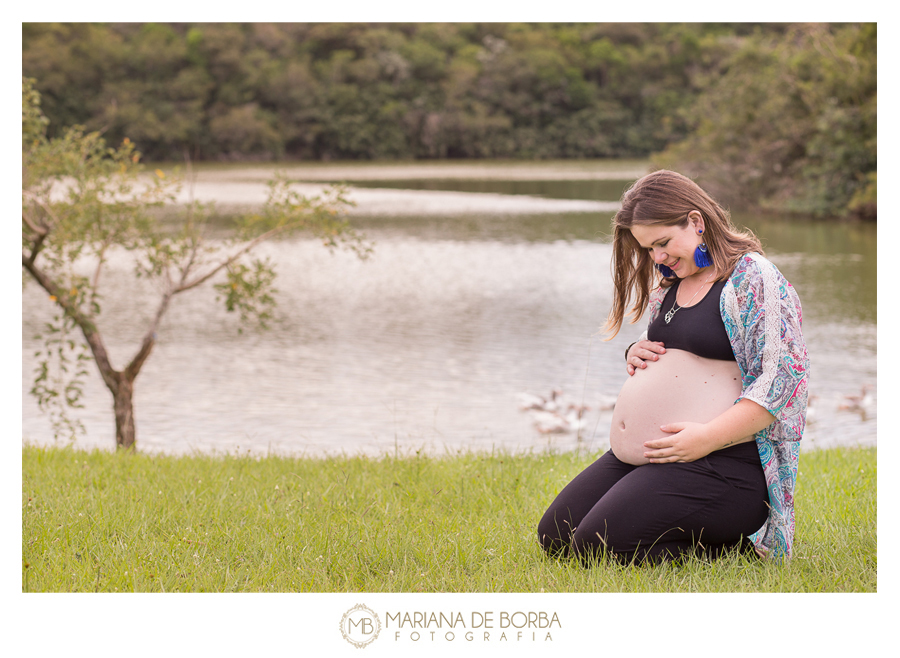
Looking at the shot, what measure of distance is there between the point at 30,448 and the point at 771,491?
4.47 metres

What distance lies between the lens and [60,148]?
6457 millimetres

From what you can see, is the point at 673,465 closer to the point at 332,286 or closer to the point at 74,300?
the point at 74,300

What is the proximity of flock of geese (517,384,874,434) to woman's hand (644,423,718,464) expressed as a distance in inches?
203

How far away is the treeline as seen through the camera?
105 ft

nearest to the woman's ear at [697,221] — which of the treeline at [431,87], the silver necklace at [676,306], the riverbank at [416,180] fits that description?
the silver necklace at [676,306]

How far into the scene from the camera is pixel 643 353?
3.04 metres

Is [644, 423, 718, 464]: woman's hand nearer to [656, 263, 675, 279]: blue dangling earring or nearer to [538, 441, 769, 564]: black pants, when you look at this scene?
[538, 441, 769, 564]: black pants

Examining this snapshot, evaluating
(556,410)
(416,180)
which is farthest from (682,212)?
(416,180)

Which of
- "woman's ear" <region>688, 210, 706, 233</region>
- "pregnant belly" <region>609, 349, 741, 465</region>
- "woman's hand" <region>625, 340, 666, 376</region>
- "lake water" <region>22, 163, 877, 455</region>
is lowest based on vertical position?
"lake water" <region>22, 163, 877, 455</region>

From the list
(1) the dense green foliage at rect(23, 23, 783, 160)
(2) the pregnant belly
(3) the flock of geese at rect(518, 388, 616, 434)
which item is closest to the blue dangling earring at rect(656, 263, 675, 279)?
(2) the pregnant belly

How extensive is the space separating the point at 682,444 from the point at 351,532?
1371mm

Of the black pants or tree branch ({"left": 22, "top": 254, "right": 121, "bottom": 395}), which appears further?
tree branch ({"left": 22, "top": 254, "right": 121, "bottom": 395})
